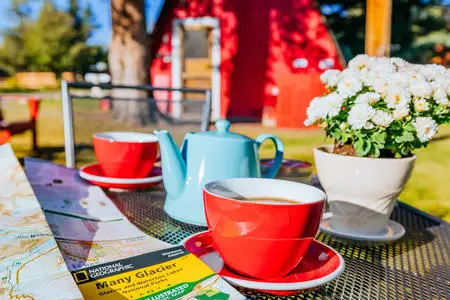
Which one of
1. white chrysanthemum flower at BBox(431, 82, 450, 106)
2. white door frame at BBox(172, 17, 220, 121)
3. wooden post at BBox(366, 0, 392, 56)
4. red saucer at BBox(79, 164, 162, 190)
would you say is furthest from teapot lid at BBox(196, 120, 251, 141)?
white door frame at BBox(172, 17, 220, 121)

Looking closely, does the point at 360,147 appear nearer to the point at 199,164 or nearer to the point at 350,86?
the point at 350,86

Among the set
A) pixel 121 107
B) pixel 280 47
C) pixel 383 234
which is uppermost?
pixel 280 47

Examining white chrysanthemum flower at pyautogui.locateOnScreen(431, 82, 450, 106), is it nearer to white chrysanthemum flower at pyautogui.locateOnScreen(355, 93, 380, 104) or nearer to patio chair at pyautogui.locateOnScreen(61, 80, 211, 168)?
white chrysanthemum flower at pyautogui.locateOnScreen(355, 93, 380, 104)

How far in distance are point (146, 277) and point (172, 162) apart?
293 millimetres

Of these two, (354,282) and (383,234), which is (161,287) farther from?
(383,234)

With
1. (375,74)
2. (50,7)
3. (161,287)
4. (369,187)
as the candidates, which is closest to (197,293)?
(161,287)

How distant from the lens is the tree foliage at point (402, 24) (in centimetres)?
889

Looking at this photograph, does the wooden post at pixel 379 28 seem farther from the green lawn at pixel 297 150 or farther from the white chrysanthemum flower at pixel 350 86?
the white chrysanthemum flower at pixel 350 86

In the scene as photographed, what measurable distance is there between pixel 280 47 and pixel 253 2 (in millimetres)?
858

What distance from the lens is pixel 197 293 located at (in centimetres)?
41

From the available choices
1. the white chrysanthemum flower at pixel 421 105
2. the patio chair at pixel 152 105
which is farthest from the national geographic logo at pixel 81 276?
the patio chair at pixel 152 105

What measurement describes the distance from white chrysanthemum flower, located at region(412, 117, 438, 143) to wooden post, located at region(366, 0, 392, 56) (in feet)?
12.4

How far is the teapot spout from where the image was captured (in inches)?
27.7

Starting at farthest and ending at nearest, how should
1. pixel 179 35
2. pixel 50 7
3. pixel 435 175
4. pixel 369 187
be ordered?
pixel 50 7 → pixel 179 35 → pixel 435 175 → pixel 369 187
